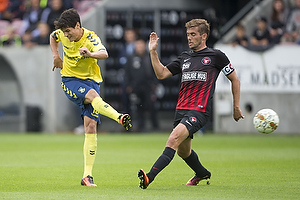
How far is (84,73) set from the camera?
8117mm

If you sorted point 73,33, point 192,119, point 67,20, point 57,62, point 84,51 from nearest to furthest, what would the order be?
point 84,51 → point 192,119 → point 67,20 → point 73,33 → point 57,62

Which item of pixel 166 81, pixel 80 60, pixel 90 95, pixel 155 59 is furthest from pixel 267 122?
pixel 166 81

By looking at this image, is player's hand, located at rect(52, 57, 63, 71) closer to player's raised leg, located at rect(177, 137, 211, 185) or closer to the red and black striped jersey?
the red and black striped jersey

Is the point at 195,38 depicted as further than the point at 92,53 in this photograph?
Yes

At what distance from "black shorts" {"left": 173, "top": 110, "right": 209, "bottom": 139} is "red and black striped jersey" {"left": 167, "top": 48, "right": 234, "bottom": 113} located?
61 millimetres

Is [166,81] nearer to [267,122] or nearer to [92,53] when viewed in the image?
[267,122]

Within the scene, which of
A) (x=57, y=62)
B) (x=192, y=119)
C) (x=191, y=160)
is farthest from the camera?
(x=57, y=62)

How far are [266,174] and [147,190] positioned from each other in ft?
8.04

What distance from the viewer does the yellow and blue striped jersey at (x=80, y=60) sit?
8016 millimetres

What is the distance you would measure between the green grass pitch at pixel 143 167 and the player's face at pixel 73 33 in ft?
5.95

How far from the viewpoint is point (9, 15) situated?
22.9 meters

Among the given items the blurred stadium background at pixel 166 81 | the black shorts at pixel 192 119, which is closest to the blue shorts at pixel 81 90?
the black shorts at pixel 192 119

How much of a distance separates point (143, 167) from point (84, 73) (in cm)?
266

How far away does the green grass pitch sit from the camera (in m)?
7.12
